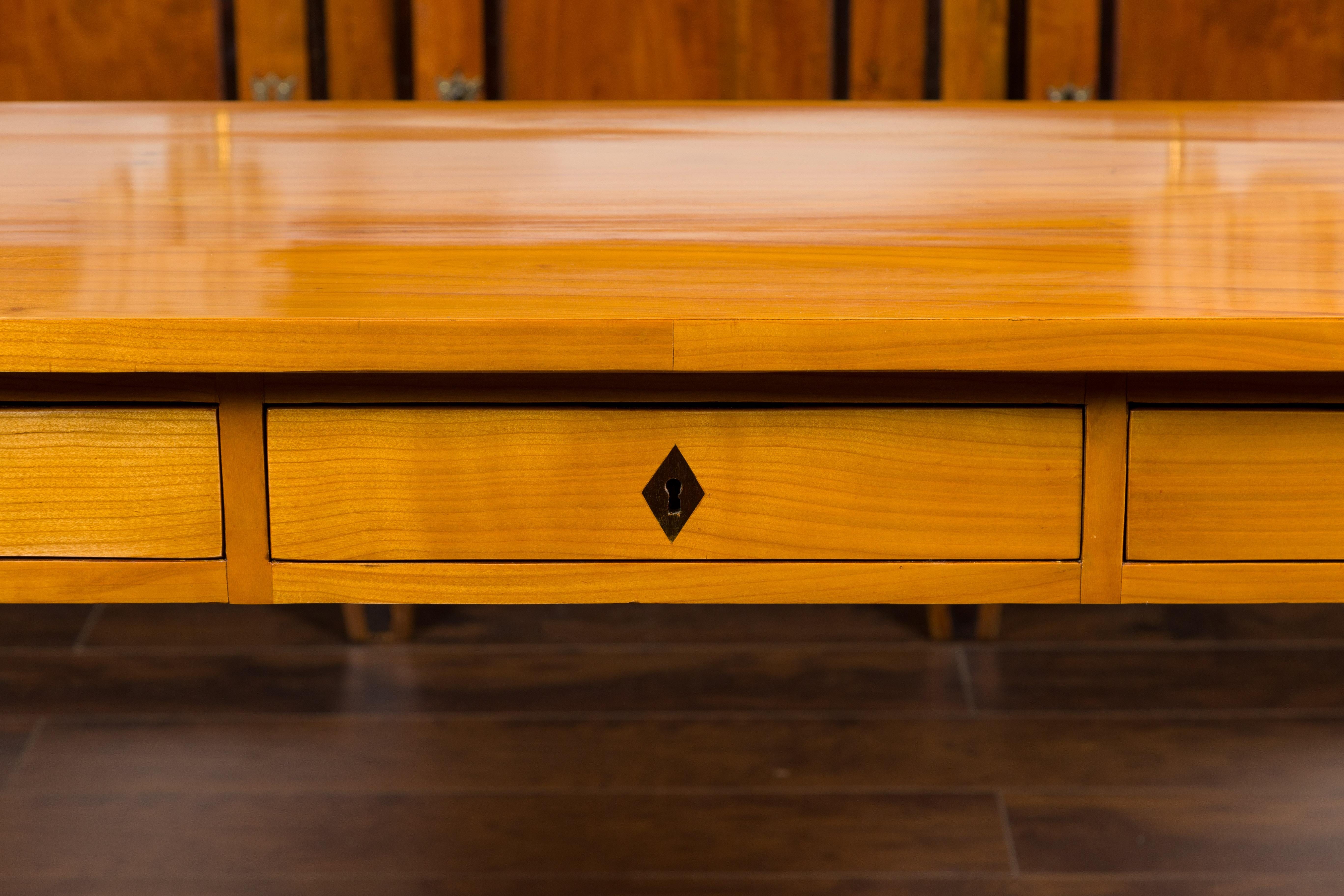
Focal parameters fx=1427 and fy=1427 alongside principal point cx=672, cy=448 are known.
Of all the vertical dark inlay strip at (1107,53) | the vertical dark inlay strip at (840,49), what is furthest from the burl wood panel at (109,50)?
the vertical dark inlay strip at (1107,53)

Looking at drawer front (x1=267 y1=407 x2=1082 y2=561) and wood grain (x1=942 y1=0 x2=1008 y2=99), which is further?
wood grain (x1=942 y1=0 x2=1008 y2=99)

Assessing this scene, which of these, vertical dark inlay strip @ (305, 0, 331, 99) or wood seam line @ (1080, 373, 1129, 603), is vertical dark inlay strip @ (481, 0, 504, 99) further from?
wood seam line @ (1080, 373, 1129, 603)

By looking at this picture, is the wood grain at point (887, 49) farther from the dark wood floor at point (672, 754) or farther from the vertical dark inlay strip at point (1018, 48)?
the dark wood floor at point (672, 754)

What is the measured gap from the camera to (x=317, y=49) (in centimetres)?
241

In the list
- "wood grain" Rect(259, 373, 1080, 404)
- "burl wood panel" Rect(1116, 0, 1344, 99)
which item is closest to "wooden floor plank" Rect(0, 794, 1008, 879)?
"wood grain" Rect(259, 373, 1080, 404)

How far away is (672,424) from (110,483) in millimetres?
370

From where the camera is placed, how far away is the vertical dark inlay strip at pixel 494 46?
2.38 metres

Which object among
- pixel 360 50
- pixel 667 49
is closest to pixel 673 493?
pixel 667 49

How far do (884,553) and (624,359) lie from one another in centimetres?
22

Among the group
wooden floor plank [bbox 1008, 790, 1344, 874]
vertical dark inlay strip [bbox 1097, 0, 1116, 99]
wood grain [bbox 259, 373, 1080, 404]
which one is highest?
vertical dark inlay strip [bbox 1097, 0, 1116, 99]

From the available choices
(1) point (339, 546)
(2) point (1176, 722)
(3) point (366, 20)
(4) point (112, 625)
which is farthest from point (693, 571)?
(3) point (366, 20)

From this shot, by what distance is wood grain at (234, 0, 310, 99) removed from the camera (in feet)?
7.80

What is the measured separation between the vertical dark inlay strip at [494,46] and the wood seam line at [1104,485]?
1.67m

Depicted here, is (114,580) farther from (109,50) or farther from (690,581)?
(109,50)
